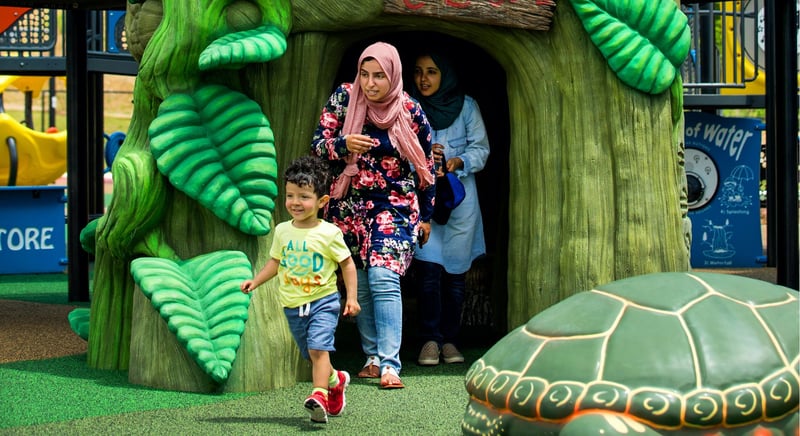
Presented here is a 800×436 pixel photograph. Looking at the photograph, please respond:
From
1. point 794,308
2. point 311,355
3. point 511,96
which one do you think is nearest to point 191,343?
point 311,355

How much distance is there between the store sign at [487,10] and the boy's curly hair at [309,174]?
1.20 metres

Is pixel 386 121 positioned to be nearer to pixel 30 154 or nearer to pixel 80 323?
pixel 80 323

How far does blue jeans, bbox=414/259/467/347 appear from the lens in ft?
18.0

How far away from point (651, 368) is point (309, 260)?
1.61 meters

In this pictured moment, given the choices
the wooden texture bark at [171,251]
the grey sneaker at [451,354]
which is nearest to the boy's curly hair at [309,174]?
the wooden texture bark at [171,251]

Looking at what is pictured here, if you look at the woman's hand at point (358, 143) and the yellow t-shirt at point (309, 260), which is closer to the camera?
the yellow t-shirt at point (309, 260)

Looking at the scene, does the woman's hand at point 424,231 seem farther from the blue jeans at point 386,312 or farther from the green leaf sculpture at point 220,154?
the green leaf sculpture at point 220,154

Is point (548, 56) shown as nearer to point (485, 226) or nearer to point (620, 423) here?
point (485, 226)

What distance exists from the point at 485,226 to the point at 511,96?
122cm

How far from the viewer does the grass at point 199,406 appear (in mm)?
4008

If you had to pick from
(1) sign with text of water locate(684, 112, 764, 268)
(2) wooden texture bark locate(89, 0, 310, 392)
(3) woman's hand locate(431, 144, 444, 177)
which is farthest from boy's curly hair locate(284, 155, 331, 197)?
(1) sign with text of water locate(684, 112, 764, 268)

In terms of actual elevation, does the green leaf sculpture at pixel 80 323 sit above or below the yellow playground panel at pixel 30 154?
below

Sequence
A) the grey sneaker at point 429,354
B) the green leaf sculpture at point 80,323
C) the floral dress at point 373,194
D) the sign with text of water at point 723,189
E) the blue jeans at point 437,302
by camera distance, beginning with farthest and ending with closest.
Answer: the sign with text of water at point 723,189, the green leaf sculpture at point 80,323, the blue jeans at point 437,302, the grey sneaker at point 429,354, the floral dress at point 373,194

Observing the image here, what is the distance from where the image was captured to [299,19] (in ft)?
16.7
